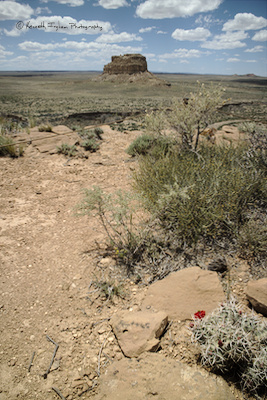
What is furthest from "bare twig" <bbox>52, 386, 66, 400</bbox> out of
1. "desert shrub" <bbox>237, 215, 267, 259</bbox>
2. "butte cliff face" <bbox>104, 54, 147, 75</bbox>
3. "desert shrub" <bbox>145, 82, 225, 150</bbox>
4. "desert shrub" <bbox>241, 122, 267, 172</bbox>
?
"butte cliff face" <bbox>104, 54, 147, 75</bbox>

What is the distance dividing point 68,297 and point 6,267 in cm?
99

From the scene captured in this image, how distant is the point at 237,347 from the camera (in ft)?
5.96

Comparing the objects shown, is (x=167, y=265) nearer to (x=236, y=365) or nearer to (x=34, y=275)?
(x=236, y=365)

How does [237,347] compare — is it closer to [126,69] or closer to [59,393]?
[59,393]

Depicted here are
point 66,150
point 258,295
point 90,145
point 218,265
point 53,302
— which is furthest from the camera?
point 90,145

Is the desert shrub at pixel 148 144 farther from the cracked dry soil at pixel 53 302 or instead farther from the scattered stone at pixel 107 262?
the scattered stone at pixel 107 262

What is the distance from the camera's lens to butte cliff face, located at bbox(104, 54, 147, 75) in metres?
70.0

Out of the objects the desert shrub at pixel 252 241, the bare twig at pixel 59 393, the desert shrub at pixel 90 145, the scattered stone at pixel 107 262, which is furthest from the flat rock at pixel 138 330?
the desert shrub at pixel 90 145

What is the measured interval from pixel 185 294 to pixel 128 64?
78584 millimetres

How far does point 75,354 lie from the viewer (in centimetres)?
220

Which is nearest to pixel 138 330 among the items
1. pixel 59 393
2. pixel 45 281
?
pixel 59 393

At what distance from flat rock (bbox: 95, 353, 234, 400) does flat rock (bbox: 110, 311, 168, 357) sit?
Result: 125 millimetres

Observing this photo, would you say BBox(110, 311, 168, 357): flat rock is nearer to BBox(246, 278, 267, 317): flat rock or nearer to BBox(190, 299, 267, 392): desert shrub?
BBox(190, 299, 267, 392): desert shrub

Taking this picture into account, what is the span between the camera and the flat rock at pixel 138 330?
6.91ft
